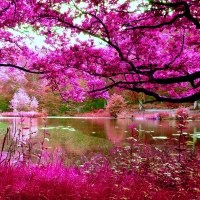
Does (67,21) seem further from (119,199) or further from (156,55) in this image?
A: (119,199)

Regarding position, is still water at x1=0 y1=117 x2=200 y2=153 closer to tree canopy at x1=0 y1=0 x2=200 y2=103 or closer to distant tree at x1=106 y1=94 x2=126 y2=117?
tree canopy at x1=0 y1=0 x2=200 y2=103

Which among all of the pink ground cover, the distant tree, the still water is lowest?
the still water

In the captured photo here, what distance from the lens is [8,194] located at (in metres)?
2.32

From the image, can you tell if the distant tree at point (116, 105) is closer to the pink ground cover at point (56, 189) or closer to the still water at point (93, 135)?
the still water at point (93, 135)

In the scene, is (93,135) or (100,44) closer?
(100,44)

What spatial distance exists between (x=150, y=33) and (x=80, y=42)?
1279 mm

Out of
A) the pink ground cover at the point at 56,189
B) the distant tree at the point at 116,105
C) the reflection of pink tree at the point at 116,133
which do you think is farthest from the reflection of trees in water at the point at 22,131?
the distant tree at the point at 116,105

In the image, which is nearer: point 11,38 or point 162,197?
point 162,197

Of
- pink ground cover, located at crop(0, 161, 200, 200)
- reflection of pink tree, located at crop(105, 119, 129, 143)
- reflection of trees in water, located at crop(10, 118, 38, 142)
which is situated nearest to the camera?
pink ground cover, located at crop(0, 161, 200, 200)

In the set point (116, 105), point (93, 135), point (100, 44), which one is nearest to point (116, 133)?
point (93, 135)

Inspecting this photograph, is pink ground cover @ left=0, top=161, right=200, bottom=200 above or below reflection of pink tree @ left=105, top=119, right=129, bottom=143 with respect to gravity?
above

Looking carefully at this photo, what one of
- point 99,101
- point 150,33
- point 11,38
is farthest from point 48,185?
point 99,101

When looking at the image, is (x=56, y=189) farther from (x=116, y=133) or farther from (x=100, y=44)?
(x=116, y=133)

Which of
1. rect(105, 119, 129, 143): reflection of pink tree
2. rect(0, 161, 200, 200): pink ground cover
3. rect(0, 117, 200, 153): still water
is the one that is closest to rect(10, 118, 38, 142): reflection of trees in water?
rect(0, 117, 200, 153): still water
